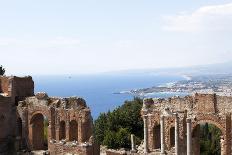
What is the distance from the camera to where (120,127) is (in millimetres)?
47656

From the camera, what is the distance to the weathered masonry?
26.4m

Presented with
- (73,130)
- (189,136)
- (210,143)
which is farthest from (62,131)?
(210,143)

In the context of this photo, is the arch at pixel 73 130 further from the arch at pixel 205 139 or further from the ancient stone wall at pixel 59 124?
the arch at pixel 205 139

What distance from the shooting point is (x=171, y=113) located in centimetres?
2884

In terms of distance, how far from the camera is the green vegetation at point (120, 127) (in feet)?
146

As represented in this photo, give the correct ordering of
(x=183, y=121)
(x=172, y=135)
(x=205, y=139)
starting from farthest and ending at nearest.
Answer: (x=205, y=139) < (x=172, y=135) < (x=183, y=121)

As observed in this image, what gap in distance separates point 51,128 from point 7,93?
560cm

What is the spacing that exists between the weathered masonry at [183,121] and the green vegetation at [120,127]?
46.0 feet

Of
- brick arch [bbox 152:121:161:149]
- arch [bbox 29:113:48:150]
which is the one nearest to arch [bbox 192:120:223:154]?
brick arch [bbox 152:121:161:149]

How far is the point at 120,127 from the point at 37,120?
47.2ft

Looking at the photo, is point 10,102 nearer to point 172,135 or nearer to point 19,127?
point 19,127

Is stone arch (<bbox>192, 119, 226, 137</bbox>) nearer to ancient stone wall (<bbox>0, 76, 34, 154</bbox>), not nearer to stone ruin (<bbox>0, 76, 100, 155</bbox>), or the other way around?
stone ruin (<bbox>0, 76, 100, 155</bbox>)

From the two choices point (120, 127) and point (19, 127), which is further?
point (120, 127)

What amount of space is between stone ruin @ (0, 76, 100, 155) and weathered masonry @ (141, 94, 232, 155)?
4.21 metres
